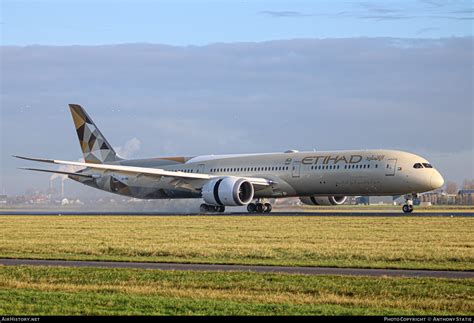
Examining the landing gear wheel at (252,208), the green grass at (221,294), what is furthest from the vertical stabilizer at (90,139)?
the green grass at (221,294)

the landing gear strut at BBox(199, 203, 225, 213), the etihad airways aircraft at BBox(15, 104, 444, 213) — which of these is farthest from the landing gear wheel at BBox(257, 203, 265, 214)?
the landing gear strut at BBox(199, 203, 225, 213)

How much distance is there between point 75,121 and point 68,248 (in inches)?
1792

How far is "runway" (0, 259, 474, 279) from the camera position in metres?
22.5

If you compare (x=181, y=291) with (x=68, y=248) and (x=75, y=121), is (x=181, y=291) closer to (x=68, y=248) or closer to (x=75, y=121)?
(x=68, y=248)

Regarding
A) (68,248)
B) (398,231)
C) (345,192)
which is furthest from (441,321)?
(345,192)

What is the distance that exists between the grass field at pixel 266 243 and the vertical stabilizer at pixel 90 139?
28788 millimetres

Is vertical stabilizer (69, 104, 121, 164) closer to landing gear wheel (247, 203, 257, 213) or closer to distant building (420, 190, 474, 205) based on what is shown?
landing gear wheel (247, 203, 257, 213)

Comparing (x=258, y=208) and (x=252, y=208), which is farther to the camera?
(x=252, y=208)

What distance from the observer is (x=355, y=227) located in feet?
139

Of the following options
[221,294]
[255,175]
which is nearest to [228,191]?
[255,175]

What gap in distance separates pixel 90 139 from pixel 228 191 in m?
19.1

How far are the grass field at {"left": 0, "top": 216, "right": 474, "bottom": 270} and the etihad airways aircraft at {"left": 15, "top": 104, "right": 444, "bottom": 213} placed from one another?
1119cm

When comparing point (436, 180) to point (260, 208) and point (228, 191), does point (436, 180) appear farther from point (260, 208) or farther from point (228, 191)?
point (260, 208)

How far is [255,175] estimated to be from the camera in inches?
2574
